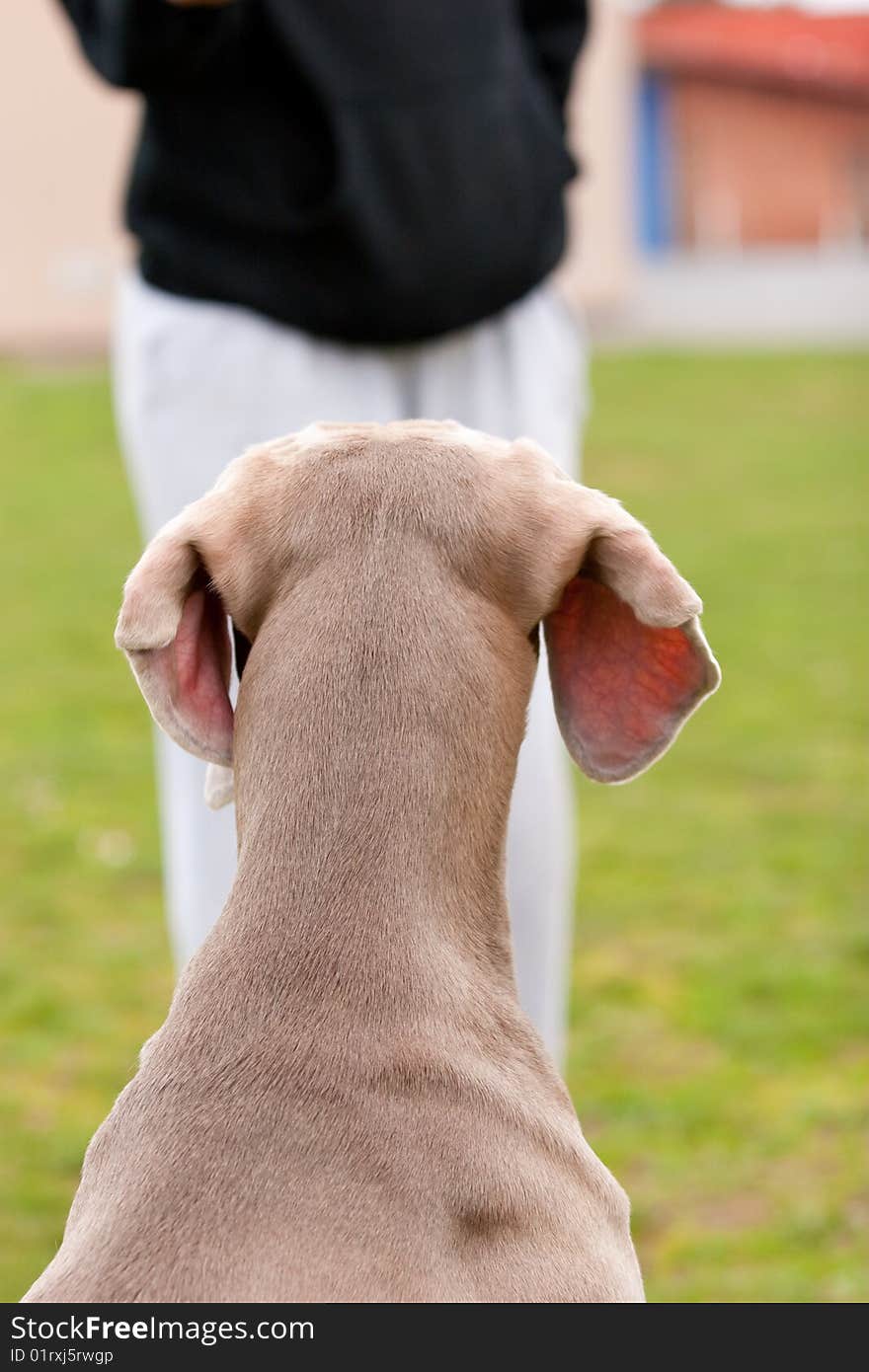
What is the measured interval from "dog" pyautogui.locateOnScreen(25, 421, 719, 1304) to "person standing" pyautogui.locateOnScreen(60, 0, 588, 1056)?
77 centimetres

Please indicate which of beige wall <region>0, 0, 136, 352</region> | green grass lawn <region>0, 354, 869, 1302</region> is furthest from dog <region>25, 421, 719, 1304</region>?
beige wall <region>0, 0, 136, 352</region>

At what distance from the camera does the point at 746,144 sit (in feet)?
88.1

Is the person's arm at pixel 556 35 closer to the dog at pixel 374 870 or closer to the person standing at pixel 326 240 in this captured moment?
the person standing at pixel 326 240

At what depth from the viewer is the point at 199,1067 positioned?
1.86 meters

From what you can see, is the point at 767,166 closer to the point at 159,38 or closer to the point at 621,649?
the point at 159,38

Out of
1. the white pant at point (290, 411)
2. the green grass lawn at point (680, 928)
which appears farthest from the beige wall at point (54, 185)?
the white pant at point (290, 411)

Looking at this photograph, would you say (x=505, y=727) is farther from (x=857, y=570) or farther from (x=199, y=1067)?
(x=857, y=570)

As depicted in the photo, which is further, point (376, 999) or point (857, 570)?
point (857, 570)

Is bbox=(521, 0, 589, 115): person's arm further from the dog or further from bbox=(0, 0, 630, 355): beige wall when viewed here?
bbox=(0, 0, 630, 355): beige wall

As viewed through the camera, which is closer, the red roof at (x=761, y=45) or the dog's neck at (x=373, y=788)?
the dog's neck at (x=373, y=788)

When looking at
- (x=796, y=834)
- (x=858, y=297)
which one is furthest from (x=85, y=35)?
(x=858, y=297)

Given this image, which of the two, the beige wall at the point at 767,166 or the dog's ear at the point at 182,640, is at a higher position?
the dog's ear at the point at 182,640

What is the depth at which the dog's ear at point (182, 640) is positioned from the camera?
1.99 m

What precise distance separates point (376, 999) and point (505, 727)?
0.36m
